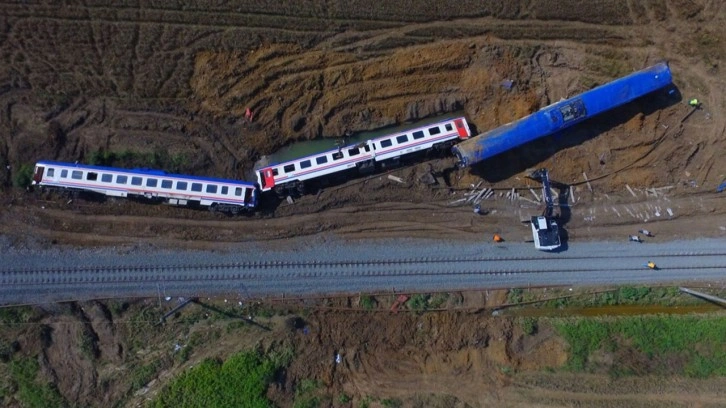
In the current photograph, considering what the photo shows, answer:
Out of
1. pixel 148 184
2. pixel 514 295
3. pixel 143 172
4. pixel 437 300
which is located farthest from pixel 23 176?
pixel 514 295

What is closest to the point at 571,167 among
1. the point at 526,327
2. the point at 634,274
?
the point at 634,274

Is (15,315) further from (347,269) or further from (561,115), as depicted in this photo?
(561,115)

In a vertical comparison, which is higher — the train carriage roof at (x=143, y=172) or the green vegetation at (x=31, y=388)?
the train carriage roof at (x=143, y=172)

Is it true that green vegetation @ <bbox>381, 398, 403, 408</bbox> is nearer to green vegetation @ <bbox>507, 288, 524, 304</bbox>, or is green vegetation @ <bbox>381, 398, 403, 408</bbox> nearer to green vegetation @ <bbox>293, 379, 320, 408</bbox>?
green vegetation @ <bbox>293, 379, 320, 408</bbox>

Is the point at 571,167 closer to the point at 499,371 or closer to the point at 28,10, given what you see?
the point at 499,371

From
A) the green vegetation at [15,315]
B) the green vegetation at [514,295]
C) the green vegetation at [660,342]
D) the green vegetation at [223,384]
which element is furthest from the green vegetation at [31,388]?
the green vegetation at [660,342]

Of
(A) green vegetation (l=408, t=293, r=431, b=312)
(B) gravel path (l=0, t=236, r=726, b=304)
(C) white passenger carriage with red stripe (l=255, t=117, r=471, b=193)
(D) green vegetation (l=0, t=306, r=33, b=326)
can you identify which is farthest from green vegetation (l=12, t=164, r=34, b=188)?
(A) green vegetation (l=408, t=293, r=431, b=312)

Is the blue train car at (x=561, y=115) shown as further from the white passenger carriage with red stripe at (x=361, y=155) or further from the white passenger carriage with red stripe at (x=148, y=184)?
the white passenger carriage with red stripe at (x=148, y=184)
